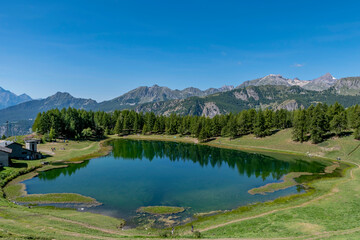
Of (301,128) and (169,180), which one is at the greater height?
(301,128)

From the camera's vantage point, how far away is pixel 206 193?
156ft

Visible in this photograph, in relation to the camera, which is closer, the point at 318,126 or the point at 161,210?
the point at 161,210

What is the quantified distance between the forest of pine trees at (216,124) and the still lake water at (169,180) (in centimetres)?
2934

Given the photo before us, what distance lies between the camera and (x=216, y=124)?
134125mm

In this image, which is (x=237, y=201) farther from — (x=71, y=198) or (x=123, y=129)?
(x=123, y=129)

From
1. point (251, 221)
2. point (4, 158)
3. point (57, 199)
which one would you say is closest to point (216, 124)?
point (251, 221)

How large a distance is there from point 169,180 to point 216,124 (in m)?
82.0

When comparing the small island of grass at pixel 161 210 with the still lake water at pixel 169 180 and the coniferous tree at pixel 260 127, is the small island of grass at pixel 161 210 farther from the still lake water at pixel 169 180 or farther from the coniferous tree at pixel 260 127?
the coniferous tree at pixel 260 127

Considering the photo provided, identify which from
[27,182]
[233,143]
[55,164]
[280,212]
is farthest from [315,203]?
[233,143]

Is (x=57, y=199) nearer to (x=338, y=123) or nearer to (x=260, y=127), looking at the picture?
(x=260, y=127)

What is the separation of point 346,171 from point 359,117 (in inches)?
1558

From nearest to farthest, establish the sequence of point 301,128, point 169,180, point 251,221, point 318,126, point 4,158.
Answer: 1. point 251,221
2. point 169,180
3. point 4,158
4. point 318,126
5. point 301,128

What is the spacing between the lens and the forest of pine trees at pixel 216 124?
316 feet

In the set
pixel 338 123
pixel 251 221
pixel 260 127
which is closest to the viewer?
pixel 251 221
